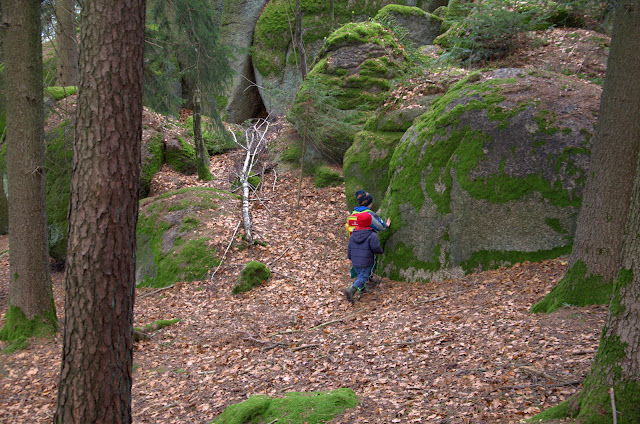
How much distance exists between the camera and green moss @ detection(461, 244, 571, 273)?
730 centimetres

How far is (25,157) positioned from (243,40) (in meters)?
17.6

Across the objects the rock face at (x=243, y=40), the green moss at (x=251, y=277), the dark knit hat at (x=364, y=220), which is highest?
the rock face at (x=243, y=40)

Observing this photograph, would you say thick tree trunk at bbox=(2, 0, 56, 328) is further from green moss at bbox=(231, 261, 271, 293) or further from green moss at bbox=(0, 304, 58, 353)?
green moss at bbox=(231, 261, 271, 293)

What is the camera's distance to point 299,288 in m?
9.45

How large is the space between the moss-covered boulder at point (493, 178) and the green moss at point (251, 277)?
2705 mm

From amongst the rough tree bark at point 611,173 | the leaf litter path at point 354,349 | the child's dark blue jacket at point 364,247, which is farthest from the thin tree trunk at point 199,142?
the rough tree bark at point 611,173

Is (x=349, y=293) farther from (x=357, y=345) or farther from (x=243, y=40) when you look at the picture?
(x=243, y=40)

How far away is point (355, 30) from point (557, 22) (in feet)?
20.5

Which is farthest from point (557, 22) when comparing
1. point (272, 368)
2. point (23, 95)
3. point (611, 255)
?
point (23, 95)

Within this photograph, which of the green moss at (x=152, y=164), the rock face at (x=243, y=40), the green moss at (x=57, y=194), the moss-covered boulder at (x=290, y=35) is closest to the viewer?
the green moss at (x=57, y=194)

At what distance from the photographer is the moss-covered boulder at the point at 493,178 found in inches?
293

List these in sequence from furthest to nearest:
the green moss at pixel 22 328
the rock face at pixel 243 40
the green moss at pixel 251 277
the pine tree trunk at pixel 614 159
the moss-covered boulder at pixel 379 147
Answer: the rock face at pixel 243 40 → the moss-covered boulder at pixel 379 147 → the green moss at pixel 251 277 → the green moss at pixel 22 328 → the pine tree trunk at pixel 614 159

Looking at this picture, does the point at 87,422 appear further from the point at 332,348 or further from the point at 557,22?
the point at 557,22

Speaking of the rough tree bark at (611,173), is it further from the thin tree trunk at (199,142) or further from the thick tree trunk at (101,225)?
the thin tree trunk at (199,142)
